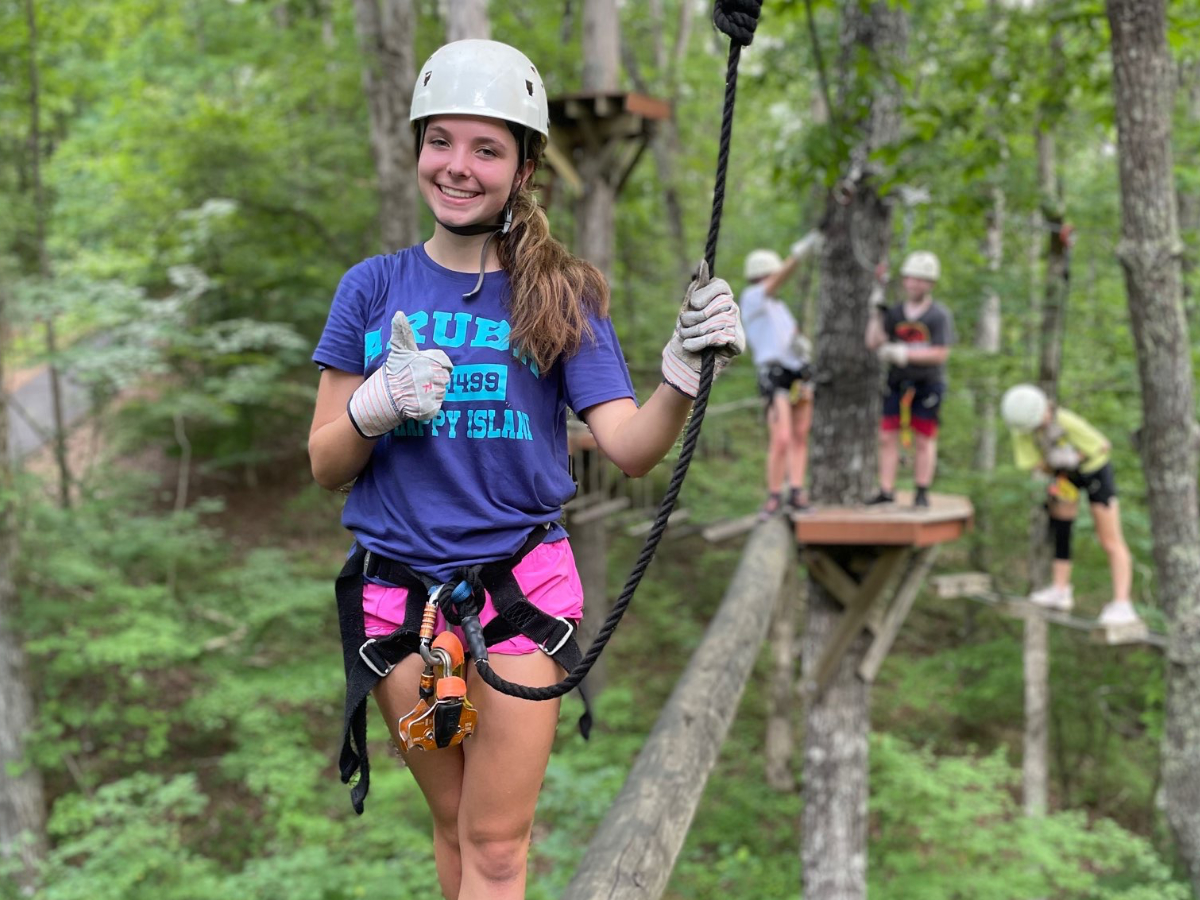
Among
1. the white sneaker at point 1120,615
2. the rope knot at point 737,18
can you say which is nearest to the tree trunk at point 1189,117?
the white sneaker at point 1120,615

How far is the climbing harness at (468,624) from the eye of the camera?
1.38m

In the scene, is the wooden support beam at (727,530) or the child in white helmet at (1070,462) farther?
the wooden support beam at (727,530)

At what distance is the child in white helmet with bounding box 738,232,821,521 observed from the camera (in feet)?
19.5

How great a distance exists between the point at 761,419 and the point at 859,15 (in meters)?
7.17

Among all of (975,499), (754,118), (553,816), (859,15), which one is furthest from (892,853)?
(754,118)

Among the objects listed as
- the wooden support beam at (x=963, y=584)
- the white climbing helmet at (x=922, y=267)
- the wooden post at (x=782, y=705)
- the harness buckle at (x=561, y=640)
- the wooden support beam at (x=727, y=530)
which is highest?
the white climbing helmet at (x=922, y=267)

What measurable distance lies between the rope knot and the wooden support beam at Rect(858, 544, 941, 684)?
4884mm

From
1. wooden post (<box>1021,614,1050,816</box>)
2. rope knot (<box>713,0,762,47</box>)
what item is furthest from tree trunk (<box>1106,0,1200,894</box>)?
wooden post (<box>1021,614,1050,816</box>)

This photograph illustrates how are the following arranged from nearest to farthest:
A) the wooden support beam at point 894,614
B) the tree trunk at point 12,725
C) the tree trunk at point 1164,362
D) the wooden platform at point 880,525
Answer: the tree trunk at point 1164,362, the wooden platform at point 880,525, the wooden support beam at point 894,614, the tree trunk at point 12,725

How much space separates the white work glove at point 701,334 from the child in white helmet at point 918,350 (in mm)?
4479

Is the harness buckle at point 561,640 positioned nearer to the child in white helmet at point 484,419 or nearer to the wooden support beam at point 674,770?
the child in white helmet at point 484,419

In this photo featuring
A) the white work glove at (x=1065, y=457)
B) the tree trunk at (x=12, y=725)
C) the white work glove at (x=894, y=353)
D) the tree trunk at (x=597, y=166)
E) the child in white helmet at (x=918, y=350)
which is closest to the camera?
the white work glove at (x=894, y=353)

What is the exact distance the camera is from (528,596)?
4.94ft

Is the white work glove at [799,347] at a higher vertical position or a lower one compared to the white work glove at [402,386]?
higher
